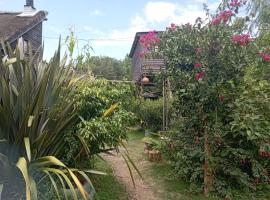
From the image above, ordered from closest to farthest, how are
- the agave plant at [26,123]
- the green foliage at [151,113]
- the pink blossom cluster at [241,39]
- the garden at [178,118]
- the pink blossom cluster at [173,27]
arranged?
1. the agave plant at [26,123]
2. the garden at [178,118]
3. the pink blossom cluster at [241,39]
4. the pink blossom cluster at [173,27]
5. the green foliage at [151,113]

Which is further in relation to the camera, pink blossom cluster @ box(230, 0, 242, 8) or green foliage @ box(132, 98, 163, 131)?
green foliage @ box(132, 98, 163, 131)

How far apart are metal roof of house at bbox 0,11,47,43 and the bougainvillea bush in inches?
338

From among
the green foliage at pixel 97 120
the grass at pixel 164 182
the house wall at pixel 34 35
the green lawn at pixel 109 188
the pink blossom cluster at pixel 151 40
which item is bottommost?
the grass at pixel 164 182

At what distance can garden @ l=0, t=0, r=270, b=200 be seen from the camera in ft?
10.2

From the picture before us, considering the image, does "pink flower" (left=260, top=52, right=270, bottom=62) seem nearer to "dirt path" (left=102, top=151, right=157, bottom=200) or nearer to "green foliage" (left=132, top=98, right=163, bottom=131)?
"dirt path" (left=102, top=151, right=157, bottom=200)

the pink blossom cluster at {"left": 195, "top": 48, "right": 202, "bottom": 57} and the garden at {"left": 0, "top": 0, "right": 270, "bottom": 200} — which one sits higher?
the pink blossom cluster at {"left": 195, "top": 48, "right": 202, "bottom": 57}

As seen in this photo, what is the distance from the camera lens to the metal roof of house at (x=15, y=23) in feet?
37.9

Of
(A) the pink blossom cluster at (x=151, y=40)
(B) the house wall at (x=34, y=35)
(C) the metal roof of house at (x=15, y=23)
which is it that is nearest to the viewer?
(A) the pink blossom cluster at (x=151, y=40)

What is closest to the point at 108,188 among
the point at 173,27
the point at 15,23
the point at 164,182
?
the point at 164,182

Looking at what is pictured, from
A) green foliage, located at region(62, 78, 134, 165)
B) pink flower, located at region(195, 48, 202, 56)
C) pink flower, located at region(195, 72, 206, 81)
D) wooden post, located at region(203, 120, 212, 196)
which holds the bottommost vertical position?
wooden post, located at region(203, 120, 212, 196)

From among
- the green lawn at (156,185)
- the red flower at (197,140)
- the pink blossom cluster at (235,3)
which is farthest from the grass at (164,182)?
the pink blossom cluster at (235,3)

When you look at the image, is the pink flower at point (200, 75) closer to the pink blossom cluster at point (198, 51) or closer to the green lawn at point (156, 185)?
the pink blossom cluster at point (198, 51)

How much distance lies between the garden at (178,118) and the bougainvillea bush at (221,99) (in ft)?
0.05

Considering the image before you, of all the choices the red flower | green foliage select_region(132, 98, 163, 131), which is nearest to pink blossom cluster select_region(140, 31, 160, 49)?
the red flower
